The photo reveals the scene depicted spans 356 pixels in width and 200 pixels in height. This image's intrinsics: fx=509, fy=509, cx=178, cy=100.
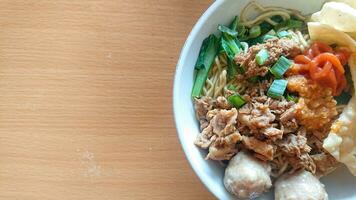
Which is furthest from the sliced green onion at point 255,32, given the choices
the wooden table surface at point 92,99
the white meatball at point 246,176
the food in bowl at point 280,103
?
the white meatball at point 246,176

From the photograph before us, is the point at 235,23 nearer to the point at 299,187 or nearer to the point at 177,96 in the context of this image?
the point at 177,96

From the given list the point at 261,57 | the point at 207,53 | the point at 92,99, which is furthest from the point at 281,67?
the point at 92,99

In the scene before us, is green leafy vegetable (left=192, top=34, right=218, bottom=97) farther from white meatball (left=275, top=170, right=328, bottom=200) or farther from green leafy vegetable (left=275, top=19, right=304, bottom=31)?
white meatball (left=275, top=170, right=328, bottom=200)

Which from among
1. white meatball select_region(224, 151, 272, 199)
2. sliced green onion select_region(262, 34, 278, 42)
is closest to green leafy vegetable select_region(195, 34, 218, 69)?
sliced green onion select_region(262, 34, 278, 42)

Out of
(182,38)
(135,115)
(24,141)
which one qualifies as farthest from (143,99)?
(24,141)

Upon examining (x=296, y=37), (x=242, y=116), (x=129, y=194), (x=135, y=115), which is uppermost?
(x=296, y=37)

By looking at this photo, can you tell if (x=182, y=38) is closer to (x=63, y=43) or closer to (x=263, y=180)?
(x=63, y=43)

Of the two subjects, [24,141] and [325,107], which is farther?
[24,141]
